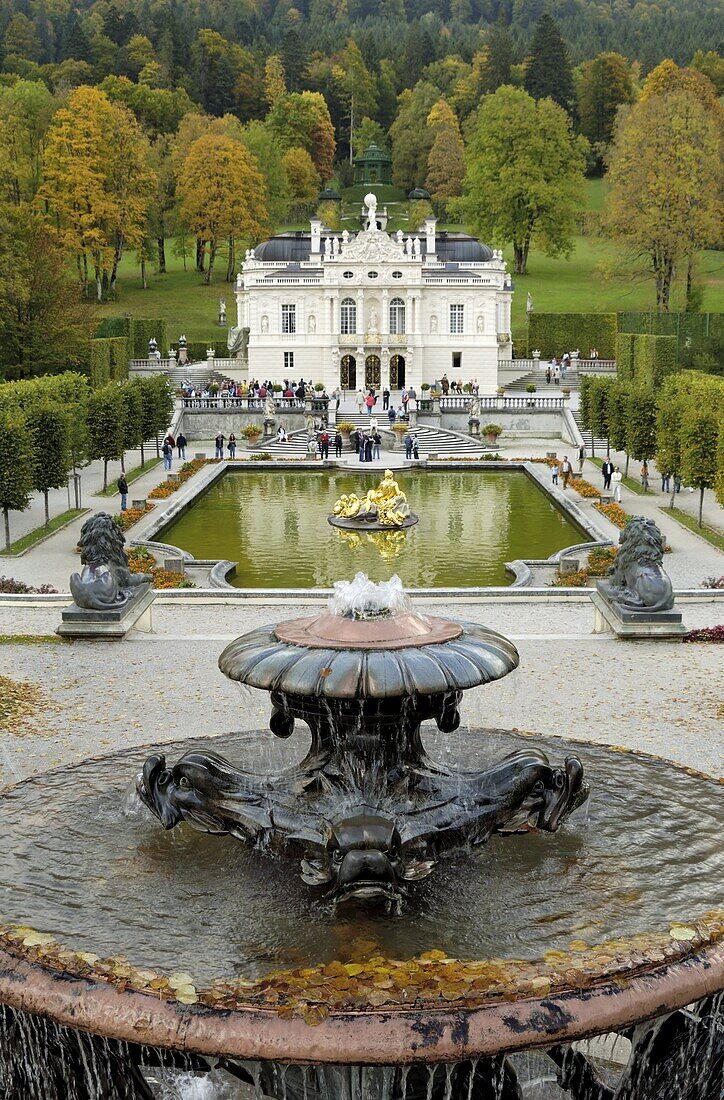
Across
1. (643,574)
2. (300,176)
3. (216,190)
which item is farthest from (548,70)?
(643,574)

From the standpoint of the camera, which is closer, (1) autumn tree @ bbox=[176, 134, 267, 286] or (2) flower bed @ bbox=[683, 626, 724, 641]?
(2) flower bed @ bbox=[683, 626, 724, 641]

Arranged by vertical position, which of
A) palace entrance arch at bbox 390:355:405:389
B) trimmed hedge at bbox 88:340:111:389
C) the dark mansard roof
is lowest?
palace entrance arch at bbox 390:355:405:389

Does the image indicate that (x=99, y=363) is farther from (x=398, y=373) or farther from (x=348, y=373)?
(x=398, y=373)

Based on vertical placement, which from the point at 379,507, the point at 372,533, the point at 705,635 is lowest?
the point at 372,533

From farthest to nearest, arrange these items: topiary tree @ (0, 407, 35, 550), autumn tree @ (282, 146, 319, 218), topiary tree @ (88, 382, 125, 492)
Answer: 1. autumn tree @ (282, 146, 319, 218)
2. topiary tree @ (88, 382, 125, 492)
3. topiary tree @ (0, 407, 35, 550)

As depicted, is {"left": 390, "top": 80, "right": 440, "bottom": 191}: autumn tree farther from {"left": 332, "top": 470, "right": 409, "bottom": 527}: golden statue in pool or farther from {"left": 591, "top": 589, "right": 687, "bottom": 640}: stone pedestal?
{"left": 591, "top": 589, "right": 687, "bottom": 640}: stone pedestal

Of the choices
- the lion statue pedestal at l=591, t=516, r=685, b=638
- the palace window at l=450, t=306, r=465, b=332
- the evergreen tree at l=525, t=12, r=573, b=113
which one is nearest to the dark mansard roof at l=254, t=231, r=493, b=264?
the palace window at l=450, t=306, r=465, b=332

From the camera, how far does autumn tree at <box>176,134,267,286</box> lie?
8544 cm

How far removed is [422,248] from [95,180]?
21.8 meters

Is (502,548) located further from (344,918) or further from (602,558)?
(344,918)

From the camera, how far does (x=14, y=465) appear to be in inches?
1163

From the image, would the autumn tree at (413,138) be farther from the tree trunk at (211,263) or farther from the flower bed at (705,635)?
the flower bed at (705,635)

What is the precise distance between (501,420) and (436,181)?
59.5m

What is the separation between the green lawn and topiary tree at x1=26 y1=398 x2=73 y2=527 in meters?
44.5
